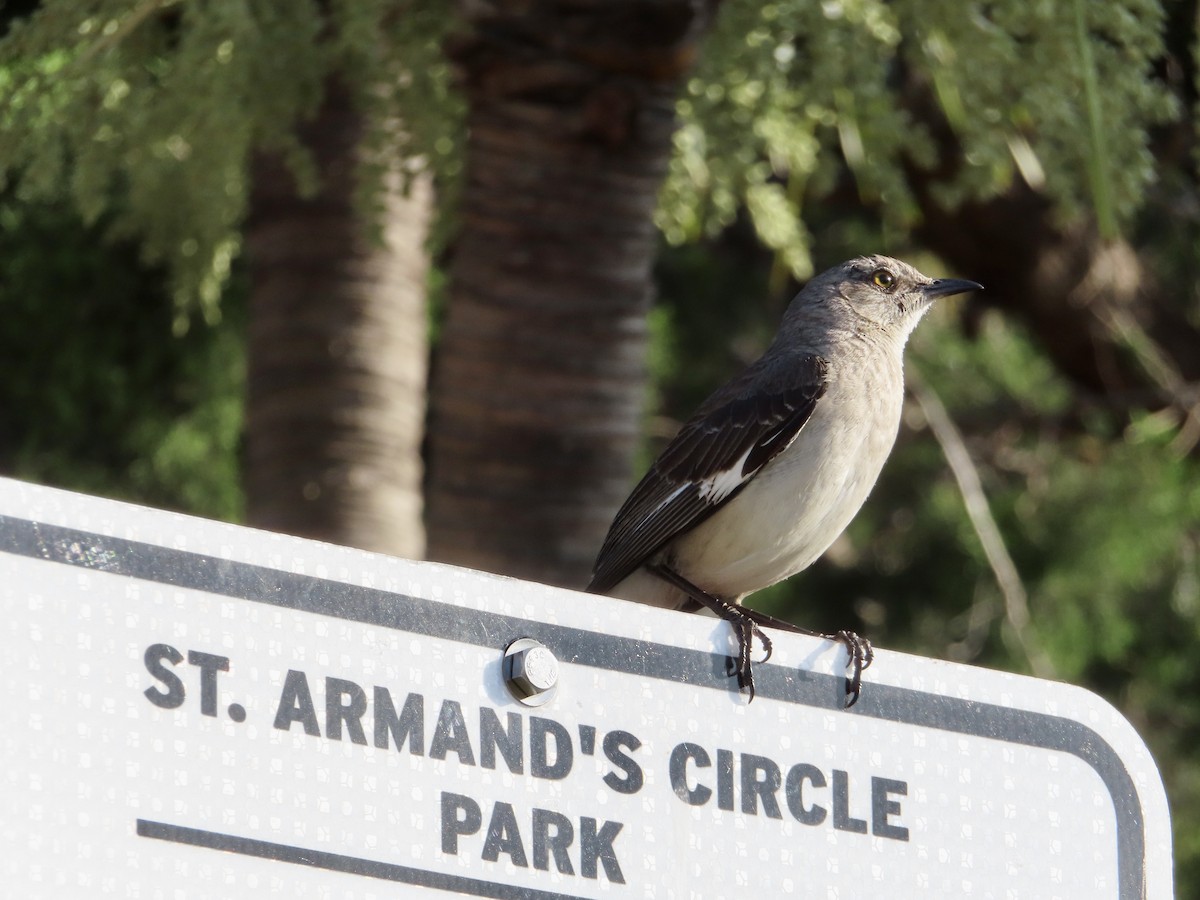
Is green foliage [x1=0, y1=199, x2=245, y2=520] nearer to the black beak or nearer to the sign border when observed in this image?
the black beak

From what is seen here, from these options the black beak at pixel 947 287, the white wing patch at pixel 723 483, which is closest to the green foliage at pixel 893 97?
the black beak at pixel 947 287

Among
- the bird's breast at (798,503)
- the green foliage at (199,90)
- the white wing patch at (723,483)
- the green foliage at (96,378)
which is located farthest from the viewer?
the green foliage at (96,378)

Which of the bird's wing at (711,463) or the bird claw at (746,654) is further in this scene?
the bird's wing at (711,463)

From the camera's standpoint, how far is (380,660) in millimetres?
2062

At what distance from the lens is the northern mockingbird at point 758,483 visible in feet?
12.6

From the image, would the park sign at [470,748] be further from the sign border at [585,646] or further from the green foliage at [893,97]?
the green foliage at [893,97]

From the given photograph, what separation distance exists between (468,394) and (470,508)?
311 millimetres

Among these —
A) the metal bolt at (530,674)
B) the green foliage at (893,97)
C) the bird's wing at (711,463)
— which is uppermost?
the metal bolt at (530,674)

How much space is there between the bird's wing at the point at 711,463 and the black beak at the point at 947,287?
2.29 feet

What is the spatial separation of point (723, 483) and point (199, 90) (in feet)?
5.01

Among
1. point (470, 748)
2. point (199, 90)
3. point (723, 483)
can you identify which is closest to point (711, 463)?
point (723, 483)

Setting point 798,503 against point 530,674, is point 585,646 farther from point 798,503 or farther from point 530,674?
point 798,503

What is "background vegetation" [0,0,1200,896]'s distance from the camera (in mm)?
4000

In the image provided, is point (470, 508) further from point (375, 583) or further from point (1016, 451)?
point (1016, 451)
